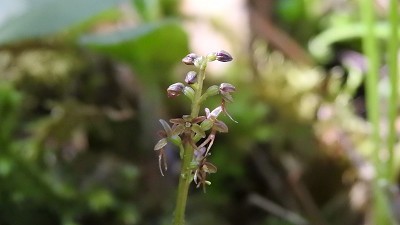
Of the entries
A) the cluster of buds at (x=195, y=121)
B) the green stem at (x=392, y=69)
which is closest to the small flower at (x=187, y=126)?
the cluster of buds at (x=195, y=121)

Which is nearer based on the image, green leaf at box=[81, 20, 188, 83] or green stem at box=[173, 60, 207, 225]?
green stem at box=[173, 60, 207, 225]

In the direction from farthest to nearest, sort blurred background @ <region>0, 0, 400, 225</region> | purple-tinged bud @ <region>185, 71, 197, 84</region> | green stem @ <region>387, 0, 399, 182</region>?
blurred background @ <region>0, 0, 400, 225</region> → green stem @ <region>387, 0, 399, 182</region> → purple-tinged bud @ <region>185, 71, 197, 84</region>

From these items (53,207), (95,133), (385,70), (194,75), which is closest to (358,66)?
(385,70)

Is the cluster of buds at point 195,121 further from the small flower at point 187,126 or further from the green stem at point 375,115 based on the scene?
the green stem at point 375,115

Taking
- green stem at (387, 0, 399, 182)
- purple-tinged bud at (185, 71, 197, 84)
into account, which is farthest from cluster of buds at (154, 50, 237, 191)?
green stem at (387, 0, 399, 182)

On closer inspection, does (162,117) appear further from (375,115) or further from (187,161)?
(187,161)

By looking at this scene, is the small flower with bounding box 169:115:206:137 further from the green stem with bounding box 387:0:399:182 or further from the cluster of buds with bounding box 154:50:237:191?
the green stem with bounding box 387:0:399:182

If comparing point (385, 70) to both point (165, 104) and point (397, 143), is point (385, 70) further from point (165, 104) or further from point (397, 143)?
point (165, 104)

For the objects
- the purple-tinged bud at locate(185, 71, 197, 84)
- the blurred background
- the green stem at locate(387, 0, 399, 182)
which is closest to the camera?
the purple-tinged bud at locate(185, 71, 197, 84)
